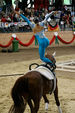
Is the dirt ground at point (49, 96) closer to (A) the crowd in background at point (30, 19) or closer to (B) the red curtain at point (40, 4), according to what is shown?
(A) the crowd in background at point (30, 19)

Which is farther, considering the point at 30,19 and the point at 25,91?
the point at 30,19

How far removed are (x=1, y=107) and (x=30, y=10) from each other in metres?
14.2

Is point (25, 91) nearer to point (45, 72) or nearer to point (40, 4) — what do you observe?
point (45, 72)

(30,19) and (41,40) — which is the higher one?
(41,40)

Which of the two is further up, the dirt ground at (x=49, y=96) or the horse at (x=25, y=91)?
the horse at (x=25, y=91)

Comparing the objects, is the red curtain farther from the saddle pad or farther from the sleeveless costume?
the saddle pad

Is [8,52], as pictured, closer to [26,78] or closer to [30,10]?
[30,10]

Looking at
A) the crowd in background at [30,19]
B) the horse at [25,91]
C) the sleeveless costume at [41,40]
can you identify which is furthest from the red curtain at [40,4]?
the horse at [25,91]

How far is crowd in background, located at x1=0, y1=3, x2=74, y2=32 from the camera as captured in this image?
1816cm

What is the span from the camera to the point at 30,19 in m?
19.0

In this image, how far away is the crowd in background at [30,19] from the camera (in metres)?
18.2

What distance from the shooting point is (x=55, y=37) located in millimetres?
20062

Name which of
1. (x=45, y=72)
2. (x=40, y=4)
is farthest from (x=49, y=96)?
(x=40, y=4)

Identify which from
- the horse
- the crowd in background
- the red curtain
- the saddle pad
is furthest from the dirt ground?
the red curtain
